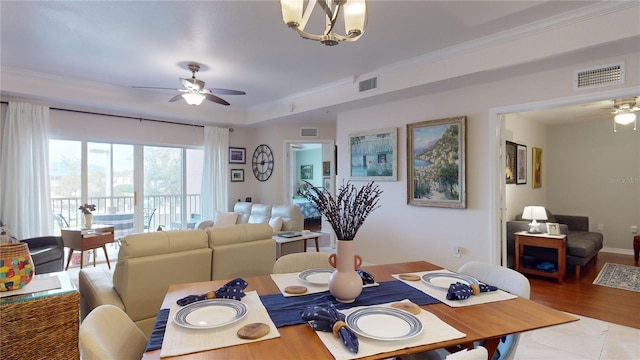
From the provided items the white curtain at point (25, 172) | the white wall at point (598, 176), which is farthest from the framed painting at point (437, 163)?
the white curtain at point (25, 172)

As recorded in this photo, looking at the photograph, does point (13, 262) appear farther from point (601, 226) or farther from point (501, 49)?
point (601, 226)

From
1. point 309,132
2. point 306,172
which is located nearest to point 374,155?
point 309,132

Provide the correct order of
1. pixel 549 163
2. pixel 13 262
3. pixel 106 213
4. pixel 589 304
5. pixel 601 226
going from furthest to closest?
pixel 549 163 → pixel 601 226 → pixel 106 213 → pixel 589 304 → pixel 13 262

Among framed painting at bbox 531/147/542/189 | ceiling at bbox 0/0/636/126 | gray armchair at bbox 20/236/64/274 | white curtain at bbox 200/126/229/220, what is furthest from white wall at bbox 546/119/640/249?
gray armchair at bbox 20/236/64/274

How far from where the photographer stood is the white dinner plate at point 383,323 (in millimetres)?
1117

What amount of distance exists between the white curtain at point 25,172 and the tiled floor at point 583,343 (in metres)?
5.72

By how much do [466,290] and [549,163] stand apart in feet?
20.8

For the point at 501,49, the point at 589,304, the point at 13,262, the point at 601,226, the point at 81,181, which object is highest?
the point at 501,49

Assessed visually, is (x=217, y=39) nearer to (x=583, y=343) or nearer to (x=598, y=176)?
(x=583, y=343)

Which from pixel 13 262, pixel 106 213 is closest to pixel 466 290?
pixel 13 262

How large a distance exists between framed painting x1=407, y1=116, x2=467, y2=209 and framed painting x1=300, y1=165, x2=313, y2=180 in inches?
258

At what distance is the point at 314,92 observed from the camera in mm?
4949

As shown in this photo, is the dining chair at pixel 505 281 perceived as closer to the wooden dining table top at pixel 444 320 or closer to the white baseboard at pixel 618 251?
the wooden dining table top at pixel 444 320

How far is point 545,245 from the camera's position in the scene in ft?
13.5
